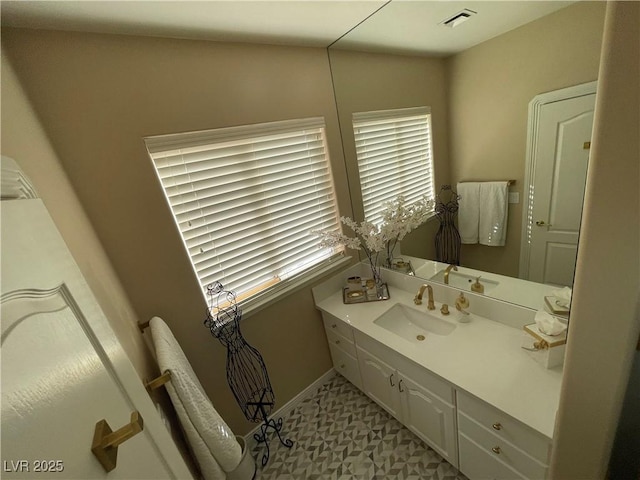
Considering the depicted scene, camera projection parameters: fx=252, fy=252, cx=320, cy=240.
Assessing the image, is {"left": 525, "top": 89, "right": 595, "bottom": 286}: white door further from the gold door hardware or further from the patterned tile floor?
the gold door hardware

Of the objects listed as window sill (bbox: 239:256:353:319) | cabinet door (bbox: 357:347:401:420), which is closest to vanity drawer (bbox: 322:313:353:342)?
cabinet door (bbox: 357:347:401:420)

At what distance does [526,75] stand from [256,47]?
1.30 meters

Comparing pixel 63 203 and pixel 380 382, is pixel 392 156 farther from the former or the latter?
pixel 63 203

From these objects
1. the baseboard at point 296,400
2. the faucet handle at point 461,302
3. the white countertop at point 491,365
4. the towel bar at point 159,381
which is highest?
the towel bar at point 159,381

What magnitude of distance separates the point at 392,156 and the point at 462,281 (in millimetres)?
937

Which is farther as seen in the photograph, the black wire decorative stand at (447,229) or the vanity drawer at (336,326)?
the vanity drawer at (336,326)

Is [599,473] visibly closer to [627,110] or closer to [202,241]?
[627,110]

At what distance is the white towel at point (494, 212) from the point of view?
47.4 inches

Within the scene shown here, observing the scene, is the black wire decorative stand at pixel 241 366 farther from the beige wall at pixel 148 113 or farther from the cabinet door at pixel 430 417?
the cabinet door at pixel 430 417

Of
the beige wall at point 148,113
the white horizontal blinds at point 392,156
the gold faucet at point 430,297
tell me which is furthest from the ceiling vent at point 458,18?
the gold faucet at point 430,297

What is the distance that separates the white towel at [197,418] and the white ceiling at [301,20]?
1.23m

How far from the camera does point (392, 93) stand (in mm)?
1589

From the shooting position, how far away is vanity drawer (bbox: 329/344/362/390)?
1.79 metres

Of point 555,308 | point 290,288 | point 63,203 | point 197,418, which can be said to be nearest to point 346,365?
point 290,288
